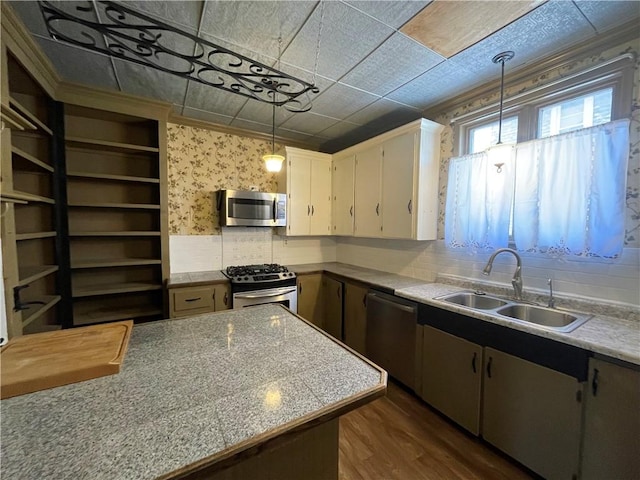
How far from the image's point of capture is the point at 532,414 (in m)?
→ 1.54

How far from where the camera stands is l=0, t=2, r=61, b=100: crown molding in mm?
1448

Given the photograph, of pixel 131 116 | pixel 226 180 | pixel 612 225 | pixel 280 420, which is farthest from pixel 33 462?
pixel 226 180

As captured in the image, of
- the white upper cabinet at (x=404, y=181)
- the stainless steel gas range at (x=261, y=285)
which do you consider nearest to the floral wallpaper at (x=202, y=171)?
the stainless steel gas range at (x=261, y=285)

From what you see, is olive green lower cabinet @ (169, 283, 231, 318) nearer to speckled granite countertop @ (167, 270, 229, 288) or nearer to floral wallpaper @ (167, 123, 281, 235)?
speckled granite countertop @ (167, 270, 229, 288)

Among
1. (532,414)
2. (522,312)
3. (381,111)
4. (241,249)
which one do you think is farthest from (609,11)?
(241,249)

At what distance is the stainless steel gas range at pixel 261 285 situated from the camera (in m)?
2.78

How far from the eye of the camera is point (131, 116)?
2.56 m

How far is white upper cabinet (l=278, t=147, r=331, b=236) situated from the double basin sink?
1.91 metres

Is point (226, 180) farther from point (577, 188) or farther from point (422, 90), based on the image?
point (577, 188)

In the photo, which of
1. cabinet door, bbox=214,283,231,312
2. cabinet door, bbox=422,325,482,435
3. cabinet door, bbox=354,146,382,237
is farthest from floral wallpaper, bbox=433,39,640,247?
cabinet door, bbox=214,283,231,312

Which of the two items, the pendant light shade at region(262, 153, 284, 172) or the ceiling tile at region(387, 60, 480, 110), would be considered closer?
the ceiling tile at region(387, 60, 480, 110)

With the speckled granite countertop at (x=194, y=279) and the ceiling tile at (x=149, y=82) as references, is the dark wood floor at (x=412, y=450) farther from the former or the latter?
the ceiling tile at (x=149, y=82)

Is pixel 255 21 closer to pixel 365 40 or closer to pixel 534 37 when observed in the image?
pixel 365 40

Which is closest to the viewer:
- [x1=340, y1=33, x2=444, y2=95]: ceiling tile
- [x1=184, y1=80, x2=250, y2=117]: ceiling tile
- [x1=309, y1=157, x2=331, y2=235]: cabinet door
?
[x1=340, y1=33, x2=444, y2=95]: ceiling tile
